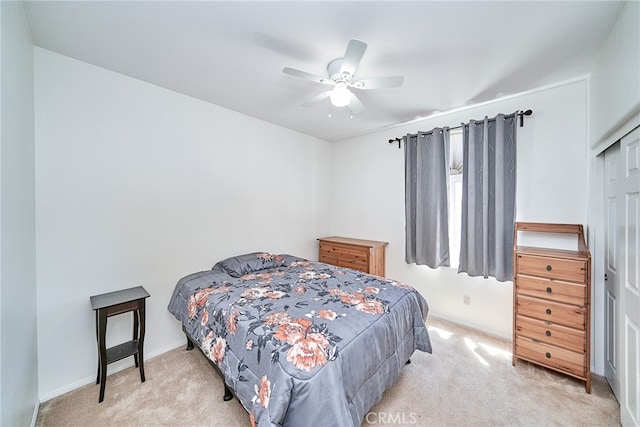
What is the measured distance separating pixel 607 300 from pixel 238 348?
2956 millimetres

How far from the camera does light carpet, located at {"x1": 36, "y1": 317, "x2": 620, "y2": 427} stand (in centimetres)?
166

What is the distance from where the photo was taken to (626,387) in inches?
60.1

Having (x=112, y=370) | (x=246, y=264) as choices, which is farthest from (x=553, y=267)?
(x=112, y=370)

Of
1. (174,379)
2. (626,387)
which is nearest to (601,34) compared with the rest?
(626,387)

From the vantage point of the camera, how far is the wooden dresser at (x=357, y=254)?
11.1 ft

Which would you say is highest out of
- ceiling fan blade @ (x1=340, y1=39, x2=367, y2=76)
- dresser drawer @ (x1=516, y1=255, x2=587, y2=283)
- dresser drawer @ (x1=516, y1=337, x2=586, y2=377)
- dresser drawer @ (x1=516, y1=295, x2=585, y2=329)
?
ceiling fan blade @ (x1=340, y1=39, x2=367, y2=76)

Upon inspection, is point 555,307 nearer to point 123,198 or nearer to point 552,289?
point 552,289

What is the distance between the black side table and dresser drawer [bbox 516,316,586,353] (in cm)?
327

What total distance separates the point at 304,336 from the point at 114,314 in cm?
157

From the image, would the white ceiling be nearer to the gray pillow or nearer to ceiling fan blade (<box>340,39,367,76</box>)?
ceiling fan blade (<box>340,39,367,76</box>)

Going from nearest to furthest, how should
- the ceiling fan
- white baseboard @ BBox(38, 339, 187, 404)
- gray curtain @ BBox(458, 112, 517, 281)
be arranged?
the ceiling fan, white baseboard @ BBox(38, 339, 187, 404), gray curtain @ BBox(458, 112, 517, 281)

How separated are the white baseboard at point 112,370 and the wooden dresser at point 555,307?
331 cm

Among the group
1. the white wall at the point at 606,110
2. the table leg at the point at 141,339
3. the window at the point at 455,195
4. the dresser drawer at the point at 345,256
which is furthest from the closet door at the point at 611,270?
the table leg at the point at 141,339

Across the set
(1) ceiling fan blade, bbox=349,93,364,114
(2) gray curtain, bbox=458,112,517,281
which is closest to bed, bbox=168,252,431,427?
(2) gray curtain, bbox=458,112,517,281
